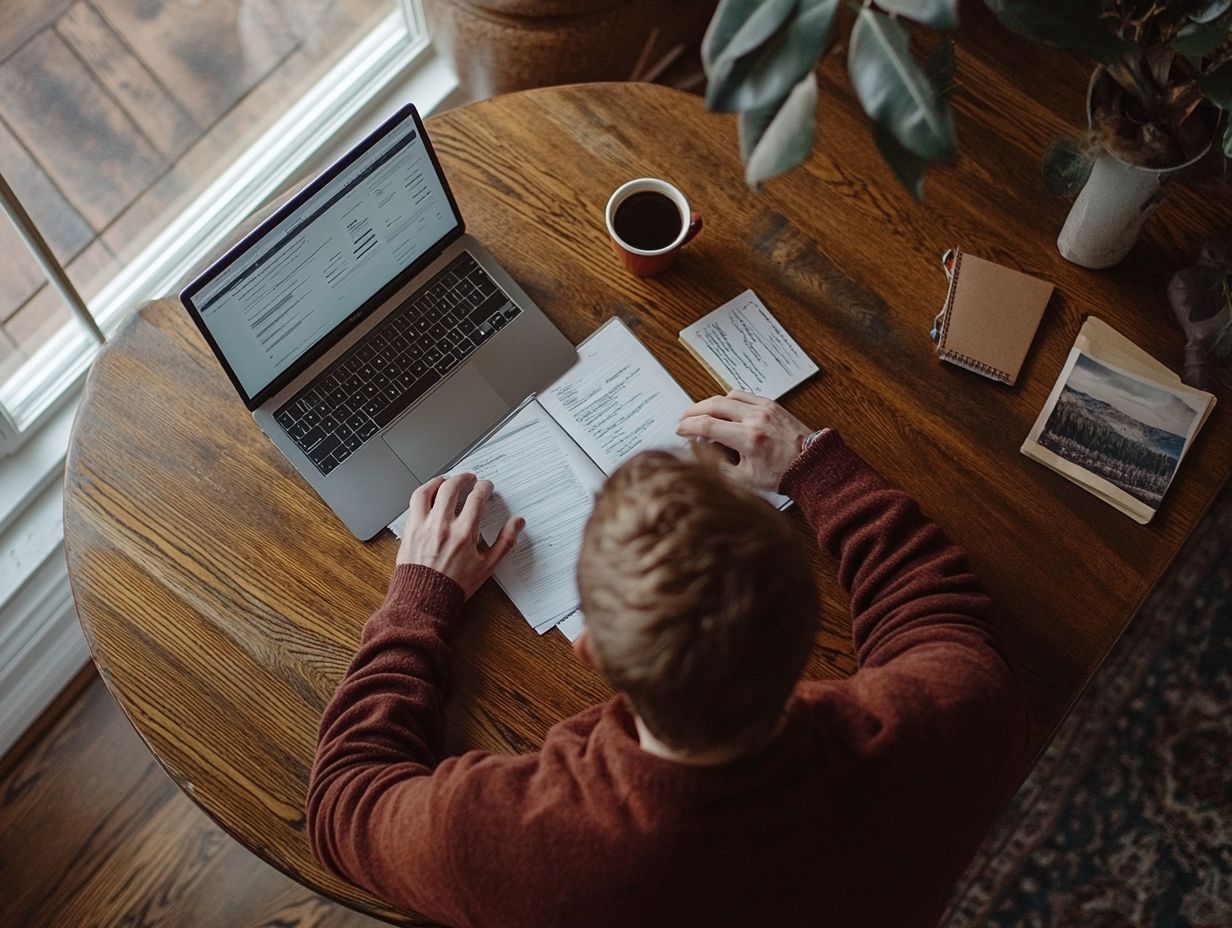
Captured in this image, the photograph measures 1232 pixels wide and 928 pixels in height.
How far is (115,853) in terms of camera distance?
6.06 feet

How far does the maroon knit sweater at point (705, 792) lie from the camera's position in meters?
0.93

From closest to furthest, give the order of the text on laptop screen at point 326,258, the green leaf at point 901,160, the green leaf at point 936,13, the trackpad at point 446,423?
the green leaf at point 936,13 < the green leaf at point 901,160 < the text on laptop screen at point 326,258 < the trackpad at point 446,423

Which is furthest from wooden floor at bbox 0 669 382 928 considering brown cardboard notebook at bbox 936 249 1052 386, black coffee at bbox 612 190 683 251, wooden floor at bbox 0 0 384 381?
brown cardboard notebook at bbox 936 249 1052 386

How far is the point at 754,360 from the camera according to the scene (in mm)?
1334

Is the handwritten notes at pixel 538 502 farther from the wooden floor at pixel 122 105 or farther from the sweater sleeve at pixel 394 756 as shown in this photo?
the wooden floor at pixel 122 105

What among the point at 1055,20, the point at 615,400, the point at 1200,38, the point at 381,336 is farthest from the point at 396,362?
the point at 1200,38

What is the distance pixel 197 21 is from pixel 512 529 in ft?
4.55

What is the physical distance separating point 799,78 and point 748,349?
441mm

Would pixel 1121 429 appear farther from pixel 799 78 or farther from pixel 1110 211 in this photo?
pixel 799 78

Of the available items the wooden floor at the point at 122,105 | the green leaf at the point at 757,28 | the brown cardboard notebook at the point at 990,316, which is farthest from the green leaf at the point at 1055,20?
the wooden floor at the point at 122,105

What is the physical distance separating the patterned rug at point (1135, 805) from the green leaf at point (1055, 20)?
1241mm

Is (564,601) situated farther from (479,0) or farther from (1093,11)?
(479,0)

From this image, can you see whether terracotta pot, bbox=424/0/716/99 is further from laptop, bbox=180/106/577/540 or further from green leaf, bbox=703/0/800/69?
green leaf, bbox=703/0/800/69

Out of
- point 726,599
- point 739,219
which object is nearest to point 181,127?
point 739,219
